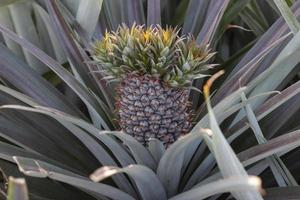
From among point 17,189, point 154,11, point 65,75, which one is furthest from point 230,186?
point 154,11

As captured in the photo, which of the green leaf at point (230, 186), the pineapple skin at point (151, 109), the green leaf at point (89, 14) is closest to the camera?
the green leaf at point (230, 186)

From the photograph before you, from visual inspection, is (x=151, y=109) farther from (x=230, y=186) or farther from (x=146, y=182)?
(x=230, y=186)

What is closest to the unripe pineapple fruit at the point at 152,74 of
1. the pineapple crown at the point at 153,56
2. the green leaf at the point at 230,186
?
the pineapple crown at the point at 153,56

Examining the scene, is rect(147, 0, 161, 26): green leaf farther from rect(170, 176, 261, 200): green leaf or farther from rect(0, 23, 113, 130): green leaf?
rect(170, 176, 261, 200): green leaf

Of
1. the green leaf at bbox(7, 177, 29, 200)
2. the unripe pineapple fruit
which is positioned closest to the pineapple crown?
the unripe pineapple fruit

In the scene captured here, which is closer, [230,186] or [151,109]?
[230,186]

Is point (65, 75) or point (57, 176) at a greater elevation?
point (65, 75)

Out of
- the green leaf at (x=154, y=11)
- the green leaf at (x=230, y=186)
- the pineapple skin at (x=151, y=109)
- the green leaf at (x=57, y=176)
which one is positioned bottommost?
the green leaf at (x=230, y=186)

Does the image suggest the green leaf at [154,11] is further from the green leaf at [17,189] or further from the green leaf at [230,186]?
the green leaf at [17,189]
